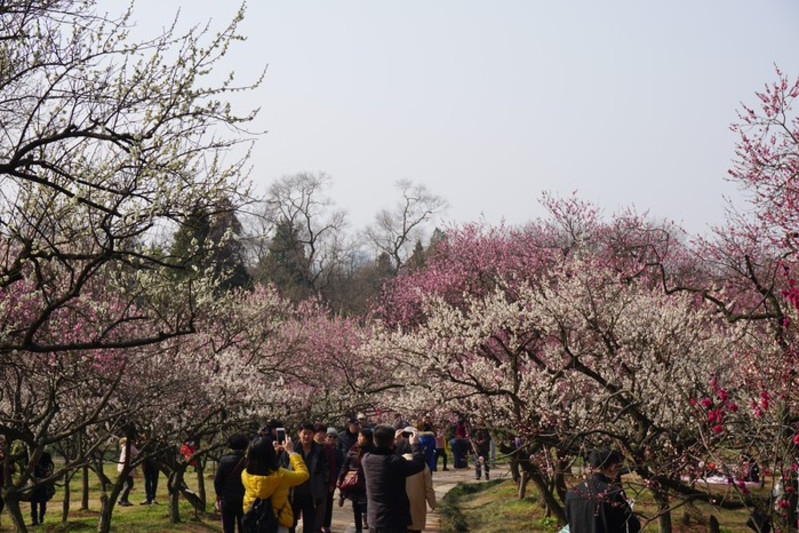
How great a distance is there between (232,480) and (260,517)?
1678 mm

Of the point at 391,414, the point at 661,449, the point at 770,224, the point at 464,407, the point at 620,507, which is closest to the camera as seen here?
the point at 620,507

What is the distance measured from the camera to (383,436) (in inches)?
347

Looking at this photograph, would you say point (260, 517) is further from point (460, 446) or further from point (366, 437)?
point (460, 446)

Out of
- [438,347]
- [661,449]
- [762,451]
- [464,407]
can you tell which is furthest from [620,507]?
[438,347]

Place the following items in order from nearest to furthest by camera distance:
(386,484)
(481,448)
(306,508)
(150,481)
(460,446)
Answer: (386,484) → (306,508) → (150,481) → (481,448) → (460,446)

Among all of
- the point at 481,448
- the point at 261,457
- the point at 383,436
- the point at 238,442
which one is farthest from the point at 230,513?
the point at 481,448

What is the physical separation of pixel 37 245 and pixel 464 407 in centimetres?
907

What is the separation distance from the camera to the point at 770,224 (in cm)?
1027

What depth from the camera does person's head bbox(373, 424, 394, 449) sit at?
8.77 meters

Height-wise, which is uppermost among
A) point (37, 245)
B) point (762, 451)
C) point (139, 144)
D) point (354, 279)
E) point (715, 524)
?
point (354, 279)

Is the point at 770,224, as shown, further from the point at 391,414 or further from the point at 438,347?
the point at 391,414

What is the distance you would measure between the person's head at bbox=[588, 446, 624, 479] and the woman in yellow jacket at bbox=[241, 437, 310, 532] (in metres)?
3.05

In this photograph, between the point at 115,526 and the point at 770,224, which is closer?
the point at 770,224

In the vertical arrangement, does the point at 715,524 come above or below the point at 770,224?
below
